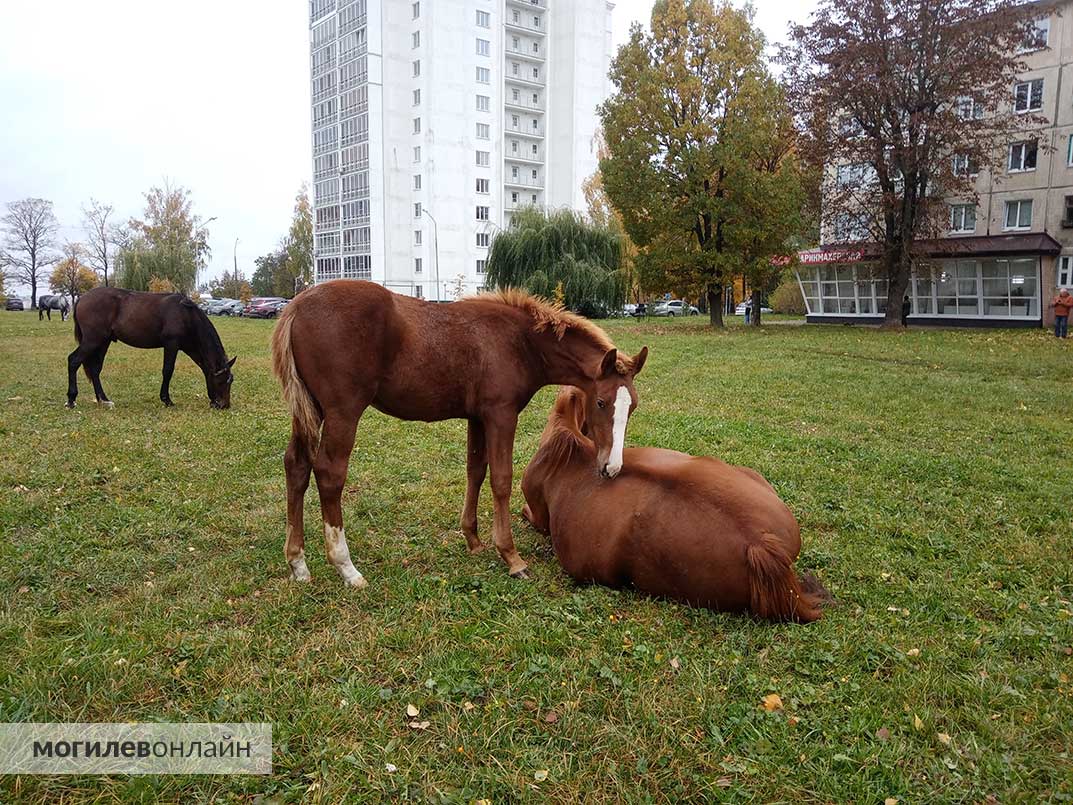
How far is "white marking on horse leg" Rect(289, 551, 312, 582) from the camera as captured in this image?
4.34m

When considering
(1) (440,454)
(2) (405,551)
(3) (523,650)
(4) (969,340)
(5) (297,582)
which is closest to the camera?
(3) (523,650)

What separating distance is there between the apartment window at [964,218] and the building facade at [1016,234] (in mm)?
45

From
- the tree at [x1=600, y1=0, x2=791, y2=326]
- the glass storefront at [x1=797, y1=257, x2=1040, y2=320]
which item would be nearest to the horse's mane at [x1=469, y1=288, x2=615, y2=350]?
the tree at [x1=600, y1=0, x2=791, y2=326]

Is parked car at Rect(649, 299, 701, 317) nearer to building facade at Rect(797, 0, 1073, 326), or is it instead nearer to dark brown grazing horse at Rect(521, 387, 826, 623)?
building facade at Rect(797, 0, 1073, 326)

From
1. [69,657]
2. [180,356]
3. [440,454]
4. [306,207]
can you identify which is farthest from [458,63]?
[69,657]

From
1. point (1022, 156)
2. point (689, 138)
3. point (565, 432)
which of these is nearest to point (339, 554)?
point (565, 432)

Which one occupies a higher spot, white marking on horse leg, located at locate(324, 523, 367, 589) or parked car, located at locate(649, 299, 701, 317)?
parked car, located at locate(649, 299, 701, 317)

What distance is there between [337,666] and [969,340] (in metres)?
25.4

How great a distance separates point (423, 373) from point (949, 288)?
117 feet

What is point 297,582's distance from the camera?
4281 mm

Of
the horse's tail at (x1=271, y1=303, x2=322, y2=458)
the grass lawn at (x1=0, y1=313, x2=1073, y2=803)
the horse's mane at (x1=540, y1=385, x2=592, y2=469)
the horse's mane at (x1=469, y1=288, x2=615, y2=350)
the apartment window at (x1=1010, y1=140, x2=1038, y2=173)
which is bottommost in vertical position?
the grass lawn at (x1=0, y1=313, x2=1073, y2=803)

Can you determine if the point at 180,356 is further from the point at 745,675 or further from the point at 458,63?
the point at 458,63

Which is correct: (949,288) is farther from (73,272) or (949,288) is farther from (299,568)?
(73,272)

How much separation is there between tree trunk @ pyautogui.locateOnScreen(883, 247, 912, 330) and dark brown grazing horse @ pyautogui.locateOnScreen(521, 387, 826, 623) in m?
28.9
